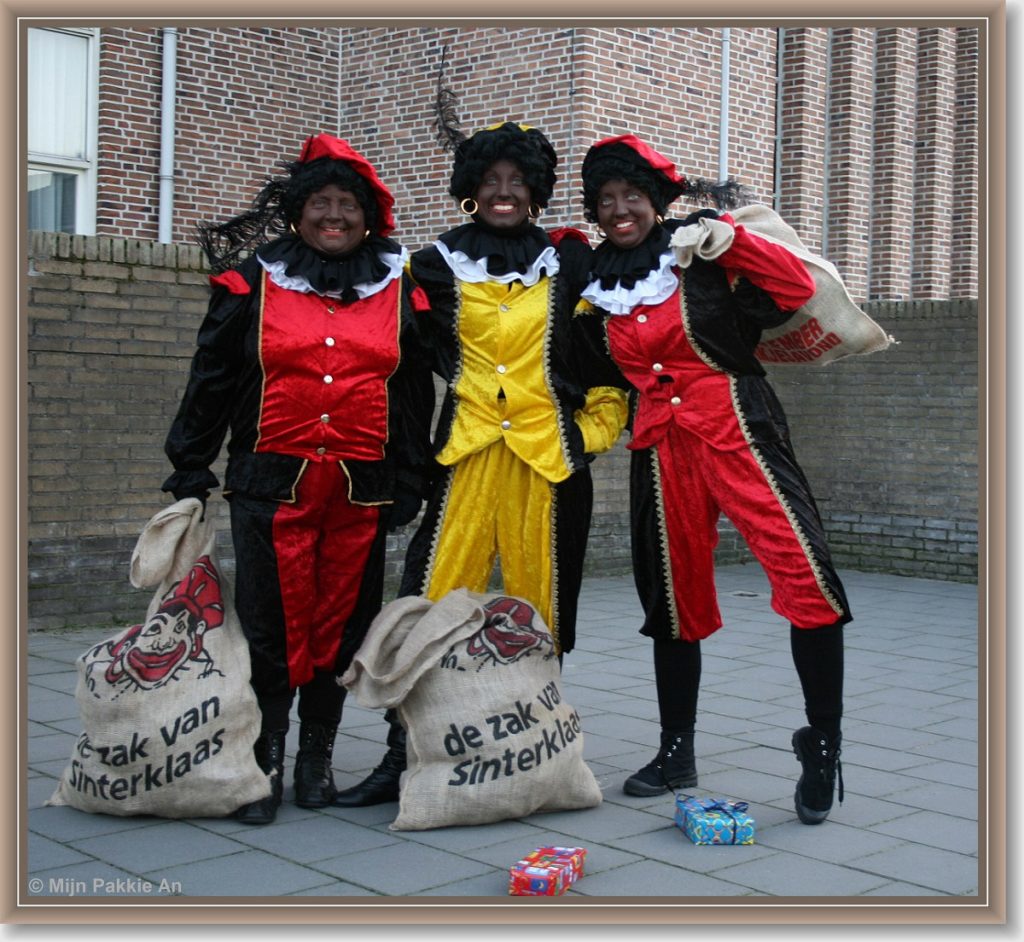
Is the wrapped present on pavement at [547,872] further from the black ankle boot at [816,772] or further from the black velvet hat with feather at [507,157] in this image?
the black velvet hat with feather at [507,157]

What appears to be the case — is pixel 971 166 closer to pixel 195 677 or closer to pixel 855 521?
pixel 855 521

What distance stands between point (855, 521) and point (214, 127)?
5403 mm

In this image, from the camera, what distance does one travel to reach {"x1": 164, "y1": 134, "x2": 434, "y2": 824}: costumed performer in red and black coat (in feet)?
13.3

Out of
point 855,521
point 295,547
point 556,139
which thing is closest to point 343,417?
point 295,547

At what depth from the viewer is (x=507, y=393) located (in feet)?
13.6

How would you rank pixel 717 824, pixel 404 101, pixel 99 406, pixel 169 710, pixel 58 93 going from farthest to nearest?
pixel 404 101, pixel 58 93, pixel 99 406, pixel 169 710, pixel 717 824

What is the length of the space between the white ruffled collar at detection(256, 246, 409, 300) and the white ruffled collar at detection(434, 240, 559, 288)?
0.50ft

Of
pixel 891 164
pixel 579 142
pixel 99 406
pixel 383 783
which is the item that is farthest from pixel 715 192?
pixel 891 164

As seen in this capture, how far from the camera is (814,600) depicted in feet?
13.3

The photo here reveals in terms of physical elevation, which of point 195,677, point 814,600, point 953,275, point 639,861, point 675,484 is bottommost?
point 639,861

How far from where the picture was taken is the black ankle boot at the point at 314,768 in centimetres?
421

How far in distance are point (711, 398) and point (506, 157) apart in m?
0.91

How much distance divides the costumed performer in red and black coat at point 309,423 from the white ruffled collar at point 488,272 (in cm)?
14

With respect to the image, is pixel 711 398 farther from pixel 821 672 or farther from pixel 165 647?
pixel 165 647
